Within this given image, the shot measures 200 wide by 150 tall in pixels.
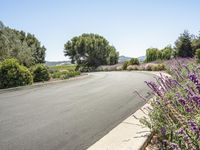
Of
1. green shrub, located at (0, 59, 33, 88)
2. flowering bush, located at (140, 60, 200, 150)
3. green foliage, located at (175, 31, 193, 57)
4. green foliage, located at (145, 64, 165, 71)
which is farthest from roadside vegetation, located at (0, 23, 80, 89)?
green foliage, located at (175, 31, 193, 57)

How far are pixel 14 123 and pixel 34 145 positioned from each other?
2.22 m

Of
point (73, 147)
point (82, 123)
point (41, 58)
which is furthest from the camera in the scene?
point (41, 58)

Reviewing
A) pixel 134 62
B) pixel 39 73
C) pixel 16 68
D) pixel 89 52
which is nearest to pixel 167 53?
pixel 134 62

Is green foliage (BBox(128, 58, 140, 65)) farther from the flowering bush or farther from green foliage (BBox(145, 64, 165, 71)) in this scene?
the flowering bush

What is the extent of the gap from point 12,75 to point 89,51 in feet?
156

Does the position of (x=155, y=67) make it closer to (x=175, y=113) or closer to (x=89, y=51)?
(x=89, y=51)

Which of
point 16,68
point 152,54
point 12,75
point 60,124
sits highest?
point 152,54

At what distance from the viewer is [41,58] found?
73.6 metres

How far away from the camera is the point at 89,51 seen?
217 feet

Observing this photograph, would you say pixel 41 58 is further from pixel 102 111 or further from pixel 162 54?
pixel 102 111

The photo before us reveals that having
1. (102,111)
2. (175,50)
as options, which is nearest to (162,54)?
(175,50)

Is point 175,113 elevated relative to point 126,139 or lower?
elevated

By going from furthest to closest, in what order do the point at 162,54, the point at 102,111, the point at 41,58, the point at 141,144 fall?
1. the point at 41,58
2. the point at 162,54
3. the point at 102,111
4. the point at 141,144

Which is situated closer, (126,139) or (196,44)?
(126,139)
